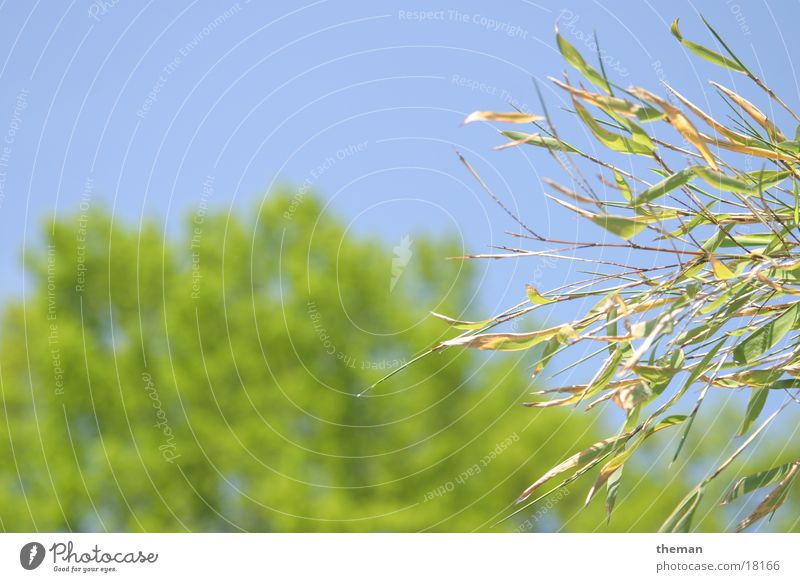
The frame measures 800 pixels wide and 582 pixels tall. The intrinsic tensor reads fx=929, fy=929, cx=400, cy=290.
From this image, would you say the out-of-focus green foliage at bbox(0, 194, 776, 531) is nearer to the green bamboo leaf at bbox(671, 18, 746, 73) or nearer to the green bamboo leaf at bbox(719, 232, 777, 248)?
the green bamboo leaf at bbox(719, 232, 777, 248)

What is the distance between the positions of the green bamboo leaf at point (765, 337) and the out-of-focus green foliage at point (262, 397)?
27.9 ft

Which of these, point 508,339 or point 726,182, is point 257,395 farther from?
point 726,182

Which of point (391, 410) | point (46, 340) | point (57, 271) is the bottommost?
point (391, 410)

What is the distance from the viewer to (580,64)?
59.0 inches

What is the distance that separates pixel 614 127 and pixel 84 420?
34.8 ft
